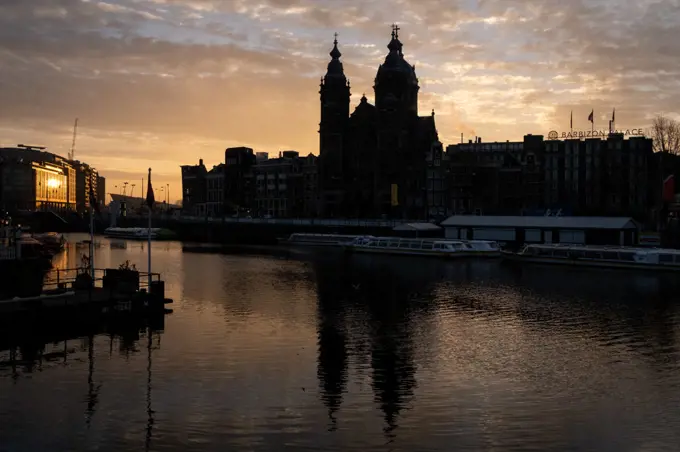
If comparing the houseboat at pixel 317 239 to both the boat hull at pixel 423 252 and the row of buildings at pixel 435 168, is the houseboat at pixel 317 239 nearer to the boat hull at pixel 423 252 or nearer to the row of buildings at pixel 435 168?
the boat hull at pixel 423 252

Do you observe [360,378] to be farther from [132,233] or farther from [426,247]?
[132,233]

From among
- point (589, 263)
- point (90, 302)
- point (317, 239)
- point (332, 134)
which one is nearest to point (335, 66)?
point (332, 134)

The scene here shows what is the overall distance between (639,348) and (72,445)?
30263mm

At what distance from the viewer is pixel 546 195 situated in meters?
158

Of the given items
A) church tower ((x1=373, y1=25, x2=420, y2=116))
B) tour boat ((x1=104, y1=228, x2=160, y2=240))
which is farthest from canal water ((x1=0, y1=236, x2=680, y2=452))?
tour boat ((x1=104, y1=228, x2=160, y2=240))

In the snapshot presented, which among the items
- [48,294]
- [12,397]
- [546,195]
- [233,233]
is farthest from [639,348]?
[233,233]

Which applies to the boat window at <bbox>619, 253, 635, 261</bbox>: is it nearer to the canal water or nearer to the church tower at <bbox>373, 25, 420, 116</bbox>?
the canal water

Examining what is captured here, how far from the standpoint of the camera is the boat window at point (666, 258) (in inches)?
3360

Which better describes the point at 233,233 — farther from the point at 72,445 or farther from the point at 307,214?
the point at 72,445

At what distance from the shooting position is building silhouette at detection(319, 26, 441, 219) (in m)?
167

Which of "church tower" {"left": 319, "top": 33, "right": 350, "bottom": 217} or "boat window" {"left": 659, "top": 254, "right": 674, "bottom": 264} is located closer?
"boat window" {"left": 659, "top": 254, "right": 674, "bottom": 264}

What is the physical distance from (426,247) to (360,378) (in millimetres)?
79006

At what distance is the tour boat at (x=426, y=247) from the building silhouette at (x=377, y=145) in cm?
4150

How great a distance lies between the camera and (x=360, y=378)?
32.2m
